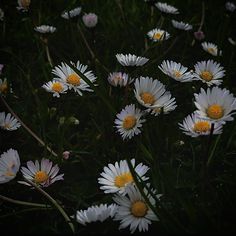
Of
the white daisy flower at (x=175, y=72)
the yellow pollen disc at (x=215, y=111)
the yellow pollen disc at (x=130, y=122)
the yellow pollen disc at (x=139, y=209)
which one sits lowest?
the yellow pollen disc at (x=139, y=209)

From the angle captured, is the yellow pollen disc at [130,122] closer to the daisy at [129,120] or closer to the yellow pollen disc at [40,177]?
the daisy at [129,120]

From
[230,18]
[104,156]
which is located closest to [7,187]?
[104,156]

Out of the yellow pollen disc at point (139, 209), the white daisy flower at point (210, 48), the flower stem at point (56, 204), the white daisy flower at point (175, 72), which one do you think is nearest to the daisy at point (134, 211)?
the yellow pollen disc at point (139, 209)

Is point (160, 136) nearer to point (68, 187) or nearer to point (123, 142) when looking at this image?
point (123, 142)

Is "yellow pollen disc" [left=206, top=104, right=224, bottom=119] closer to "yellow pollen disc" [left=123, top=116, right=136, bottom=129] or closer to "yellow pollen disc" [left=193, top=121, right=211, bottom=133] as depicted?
"yellow pollen disc" [left=193, top=121, right=211, bottom=133]

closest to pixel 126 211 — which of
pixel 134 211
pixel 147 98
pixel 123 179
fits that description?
pixel 134 211
